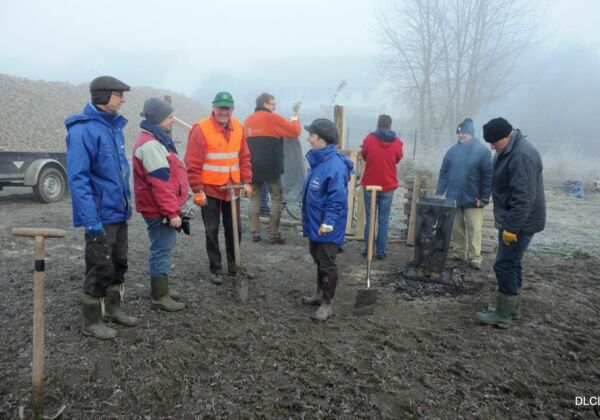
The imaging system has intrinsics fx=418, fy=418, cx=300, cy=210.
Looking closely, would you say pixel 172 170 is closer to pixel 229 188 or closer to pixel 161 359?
pixel 229 188

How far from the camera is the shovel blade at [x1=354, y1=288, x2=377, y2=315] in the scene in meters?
4.26

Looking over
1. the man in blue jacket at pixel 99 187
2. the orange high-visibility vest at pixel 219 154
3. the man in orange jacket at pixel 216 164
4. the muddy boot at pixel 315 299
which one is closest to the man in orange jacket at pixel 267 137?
the man in orange jacket at pixel 216 164

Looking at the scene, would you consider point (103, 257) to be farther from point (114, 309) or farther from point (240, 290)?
point (240, 290)

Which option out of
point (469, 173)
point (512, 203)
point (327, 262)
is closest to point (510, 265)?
point (512, 203)

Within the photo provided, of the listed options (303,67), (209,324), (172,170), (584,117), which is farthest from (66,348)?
(303,67)

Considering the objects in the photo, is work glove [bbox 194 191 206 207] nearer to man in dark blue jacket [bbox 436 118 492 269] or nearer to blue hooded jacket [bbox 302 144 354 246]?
blue hooded jacket [bbox 302 144 354 246]

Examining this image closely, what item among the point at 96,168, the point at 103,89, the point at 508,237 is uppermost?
the point at 103,89

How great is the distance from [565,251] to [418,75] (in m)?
19.2

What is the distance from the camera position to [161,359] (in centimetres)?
318

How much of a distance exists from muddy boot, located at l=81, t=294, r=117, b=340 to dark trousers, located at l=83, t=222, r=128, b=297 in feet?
0.22

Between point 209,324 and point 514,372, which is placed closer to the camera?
point 514,372

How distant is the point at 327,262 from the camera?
4.09 m

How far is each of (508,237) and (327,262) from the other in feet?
5.45

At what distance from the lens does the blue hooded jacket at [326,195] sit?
153 inches
